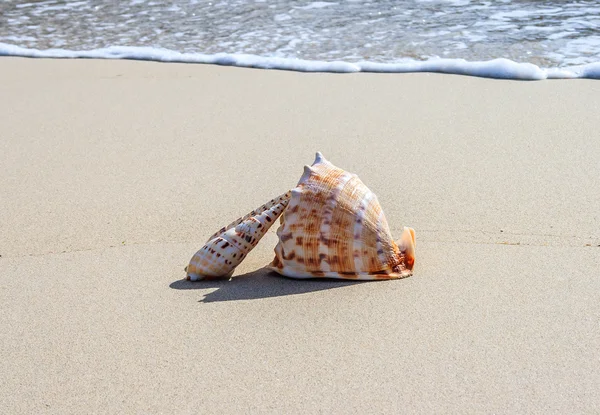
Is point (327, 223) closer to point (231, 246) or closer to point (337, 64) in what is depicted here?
point (231, 246)

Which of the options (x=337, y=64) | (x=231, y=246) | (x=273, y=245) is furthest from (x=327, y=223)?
(x=337, y=64)

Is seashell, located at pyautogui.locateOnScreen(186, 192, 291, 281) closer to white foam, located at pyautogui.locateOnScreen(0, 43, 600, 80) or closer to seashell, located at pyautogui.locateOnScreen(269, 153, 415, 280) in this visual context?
seashell, located at pyautogui.locateOnScreen(269, 153, 415, 280)

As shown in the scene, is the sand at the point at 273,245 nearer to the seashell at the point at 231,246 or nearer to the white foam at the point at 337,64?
the seashell at the point at 231,246

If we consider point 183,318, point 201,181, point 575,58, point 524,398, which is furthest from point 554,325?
point 575,58

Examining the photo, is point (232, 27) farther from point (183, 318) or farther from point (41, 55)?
point (183, 318)

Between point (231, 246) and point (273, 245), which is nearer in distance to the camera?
point (231, 246)

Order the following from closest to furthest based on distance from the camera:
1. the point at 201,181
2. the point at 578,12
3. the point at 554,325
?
the point at 554,325
the point at 201,181
the point at 578,12
